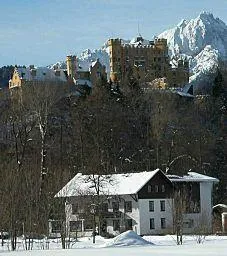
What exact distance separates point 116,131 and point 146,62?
143 feet

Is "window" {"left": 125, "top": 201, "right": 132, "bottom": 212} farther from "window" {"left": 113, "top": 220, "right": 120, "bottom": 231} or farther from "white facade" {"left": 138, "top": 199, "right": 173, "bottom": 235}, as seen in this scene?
"window" {"left": 113, "top": 220, "right": 120, "bottom": 231}

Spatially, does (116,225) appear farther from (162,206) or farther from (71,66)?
(71,66)

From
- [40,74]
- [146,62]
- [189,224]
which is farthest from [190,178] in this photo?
[146,62]

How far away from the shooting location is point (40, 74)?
111 m

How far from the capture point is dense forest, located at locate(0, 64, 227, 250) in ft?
234

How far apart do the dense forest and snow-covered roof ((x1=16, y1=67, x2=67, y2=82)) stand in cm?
1675

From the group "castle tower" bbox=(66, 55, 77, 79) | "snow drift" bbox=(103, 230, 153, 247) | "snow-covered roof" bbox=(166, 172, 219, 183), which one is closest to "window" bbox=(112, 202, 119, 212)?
"snow-covered roof" bbox=(166, 172, 219, 183)

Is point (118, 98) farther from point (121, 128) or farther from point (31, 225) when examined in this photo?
point (31, 225)

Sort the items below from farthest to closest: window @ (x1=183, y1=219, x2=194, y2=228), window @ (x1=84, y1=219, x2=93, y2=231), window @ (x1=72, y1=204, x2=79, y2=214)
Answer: window @ (x1=183, y1=219, x2=194, y2=228) → window @ (x1=84, y1=219, x2=93, y2=231) → window @ (x1=72, y1=204, x2=79, y2=214)

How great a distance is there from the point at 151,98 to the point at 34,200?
142 ft

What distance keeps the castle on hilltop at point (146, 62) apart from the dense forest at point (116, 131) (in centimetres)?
2065

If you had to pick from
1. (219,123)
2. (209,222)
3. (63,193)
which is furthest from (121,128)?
(63,193)

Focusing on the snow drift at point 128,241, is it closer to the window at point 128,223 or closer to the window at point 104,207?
the window at point 104,207

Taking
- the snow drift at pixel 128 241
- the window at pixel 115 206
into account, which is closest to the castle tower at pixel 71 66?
the window at pixel 115 206
